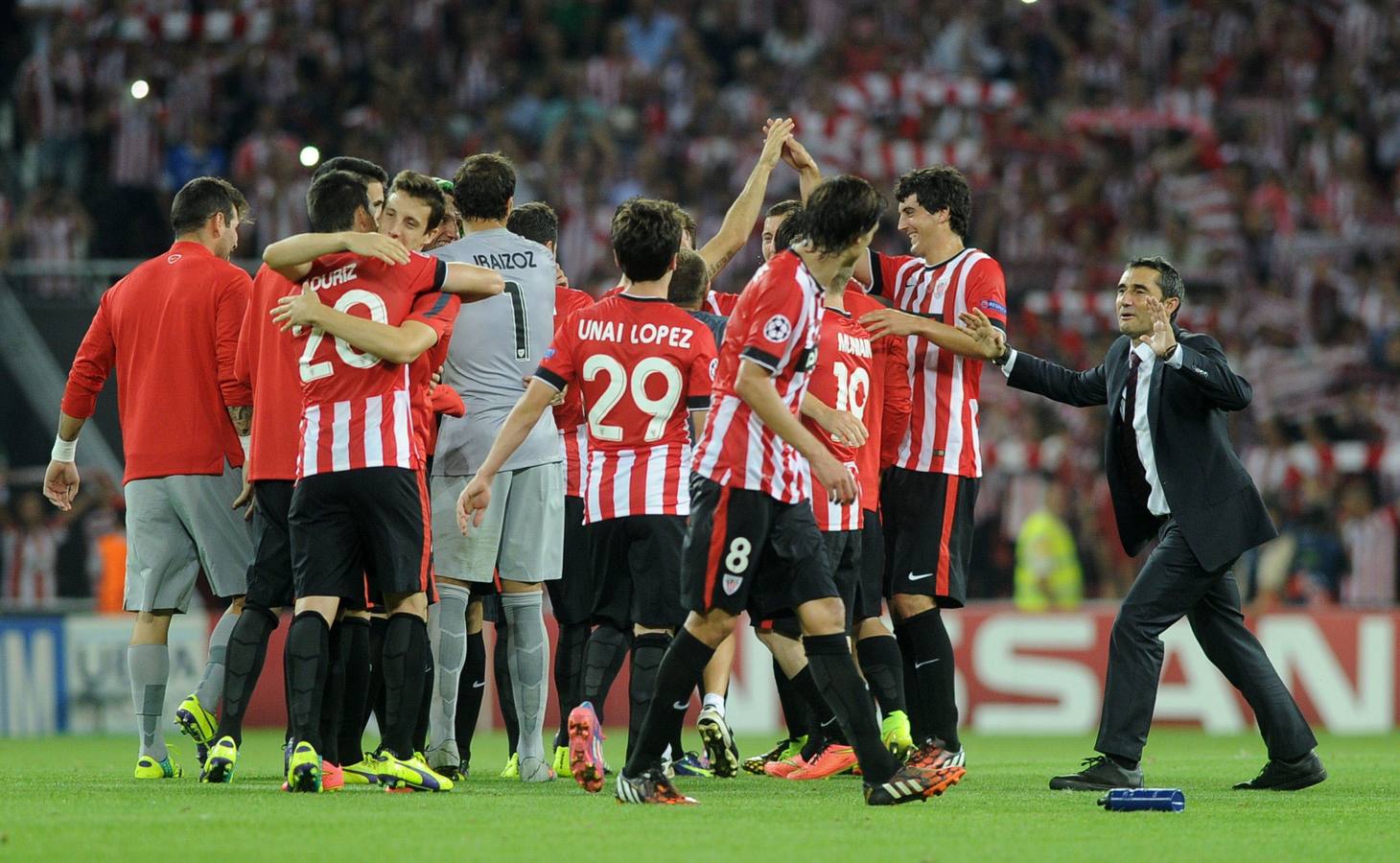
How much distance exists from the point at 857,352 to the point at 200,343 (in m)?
2.87

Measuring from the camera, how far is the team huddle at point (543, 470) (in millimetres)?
6250

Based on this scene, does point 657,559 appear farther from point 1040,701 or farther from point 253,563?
point 1040,701

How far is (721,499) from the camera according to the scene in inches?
243

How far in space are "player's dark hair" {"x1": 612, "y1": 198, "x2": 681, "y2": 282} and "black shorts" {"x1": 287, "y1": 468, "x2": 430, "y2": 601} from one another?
121 cm

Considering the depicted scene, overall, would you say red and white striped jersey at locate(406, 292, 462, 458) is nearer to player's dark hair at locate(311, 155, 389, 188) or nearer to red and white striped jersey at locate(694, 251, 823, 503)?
player's dark hair at locate(311, 155, 389, 188)

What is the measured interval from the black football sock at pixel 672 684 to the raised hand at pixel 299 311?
5.89 feet

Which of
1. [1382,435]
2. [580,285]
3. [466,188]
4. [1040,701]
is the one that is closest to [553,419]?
[466,188]

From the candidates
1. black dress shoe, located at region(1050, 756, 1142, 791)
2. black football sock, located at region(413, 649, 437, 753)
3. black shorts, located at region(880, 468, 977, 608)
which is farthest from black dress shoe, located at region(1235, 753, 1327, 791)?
black football sock, located at region(413, 649, 437, 753)

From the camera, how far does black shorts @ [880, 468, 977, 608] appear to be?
25.5 ft

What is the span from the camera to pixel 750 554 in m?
6.13

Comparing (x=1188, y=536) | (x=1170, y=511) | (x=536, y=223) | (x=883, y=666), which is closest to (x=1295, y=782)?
(x=1188, y=536)

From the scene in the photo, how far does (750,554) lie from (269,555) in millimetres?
2204

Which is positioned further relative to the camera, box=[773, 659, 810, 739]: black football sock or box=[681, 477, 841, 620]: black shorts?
box=[773, 659, 810, 739]: black football sock

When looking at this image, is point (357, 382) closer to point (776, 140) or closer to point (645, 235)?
point (645, 235)
